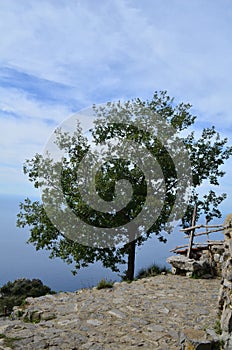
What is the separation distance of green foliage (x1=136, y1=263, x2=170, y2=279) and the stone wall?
311 inches

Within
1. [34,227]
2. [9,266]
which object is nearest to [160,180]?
[34,227]

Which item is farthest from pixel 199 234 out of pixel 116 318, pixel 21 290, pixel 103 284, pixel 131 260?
pixel 116 318

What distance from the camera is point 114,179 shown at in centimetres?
1459

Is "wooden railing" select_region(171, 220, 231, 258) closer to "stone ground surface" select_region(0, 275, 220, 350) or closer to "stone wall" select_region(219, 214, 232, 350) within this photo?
"stone ground surface" select_region(0, 275, 220, 350)

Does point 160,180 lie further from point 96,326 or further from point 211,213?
point 96,326

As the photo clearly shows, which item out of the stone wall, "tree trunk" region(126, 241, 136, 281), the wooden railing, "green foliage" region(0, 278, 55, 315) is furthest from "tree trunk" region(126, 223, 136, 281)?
the stone wall

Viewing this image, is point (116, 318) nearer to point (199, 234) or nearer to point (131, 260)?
point (199, 234)

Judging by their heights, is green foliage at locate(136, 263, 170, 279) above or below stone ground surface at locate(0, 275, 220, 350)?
above

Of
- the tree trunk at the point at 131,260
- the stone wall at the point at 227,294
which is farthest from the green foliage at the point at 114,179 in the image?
the stone wall at the point at 227,294

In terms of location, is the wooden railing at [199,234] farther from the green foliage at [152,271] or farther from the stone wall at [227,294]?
the stone wall at [227,294]

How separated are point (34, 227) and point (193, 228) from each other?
7.11 metres

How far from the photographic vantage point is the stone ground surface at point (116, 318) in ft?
20.5

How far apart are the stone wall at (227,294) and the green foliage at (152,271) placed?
791 centimetres

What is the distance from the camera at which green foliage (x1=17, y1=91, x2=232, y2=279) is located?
49.1 ft
